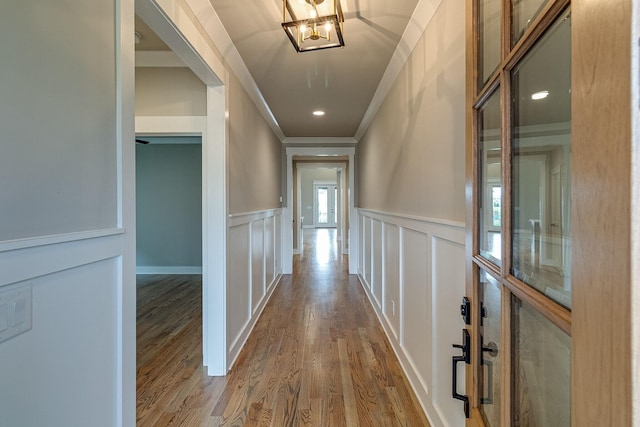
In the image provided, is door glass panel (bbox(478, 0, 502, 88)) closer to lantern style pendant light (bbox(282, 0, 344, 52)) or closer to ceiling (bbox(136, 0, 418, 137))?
lantern style pendant light (bbox(282, 0, 344, 52))

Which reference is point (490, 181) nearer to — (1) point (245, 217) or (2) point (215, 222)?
(2) point (215, 222)

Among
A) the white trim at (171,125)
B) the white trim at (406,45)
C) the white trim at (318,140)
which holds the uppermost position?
the white trim at (318,140)

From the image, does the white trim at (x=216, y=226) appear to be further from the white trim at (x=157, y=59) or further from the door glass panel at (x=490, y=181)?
the door glass panel at (x=490, y=181)

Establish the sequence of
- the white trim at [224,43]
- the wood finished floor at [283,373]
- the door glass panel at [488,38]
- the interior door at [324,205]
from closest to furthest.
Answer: the door glass panel at [488,38], the white trim at [224,43], the wood finished floor at [283,373], the interior door at [324,205]

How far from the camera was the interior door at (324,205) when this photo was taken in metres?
15.4

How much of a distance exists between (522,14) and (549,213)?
0.43 m

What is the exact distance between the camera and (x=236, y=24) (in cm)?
202

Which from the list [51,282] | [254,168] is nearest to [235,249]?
[254,168]

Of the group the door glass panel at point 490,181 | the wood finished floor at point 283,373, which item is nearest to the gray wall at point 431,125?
the door glass panel at point 490,181

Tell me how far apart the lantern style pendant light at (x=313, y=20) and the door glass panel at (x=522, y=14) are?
3.08 feet

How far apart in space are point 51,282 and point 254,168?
2.61 metres

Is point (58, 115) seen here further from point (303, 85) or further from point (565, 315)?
point (303, 85)

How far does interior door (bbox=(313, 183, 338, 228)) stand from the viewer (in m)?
15.4

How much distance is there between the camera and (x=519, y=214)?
0.73m
